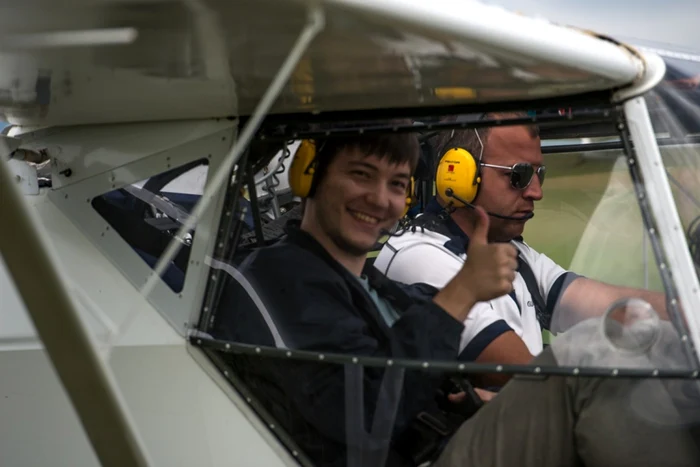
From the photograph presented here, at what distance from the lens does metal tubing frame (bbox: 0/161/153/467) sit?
1678 mm

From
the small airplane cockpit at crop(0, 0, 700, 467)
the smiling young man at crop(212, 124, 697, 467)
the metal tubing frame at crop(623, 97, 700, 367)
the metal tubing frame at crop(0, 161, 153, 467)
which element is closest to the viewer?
the metal tubing frame at crop(0, 161, 153, 467)

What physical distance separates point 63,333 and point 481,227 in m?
1.14

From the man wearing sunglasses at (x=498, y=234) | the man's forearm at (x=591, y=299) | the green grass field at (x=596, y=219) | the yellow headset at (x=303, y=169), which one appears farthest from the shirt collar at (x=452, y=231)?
the yellow headset at (x=303, y=169)

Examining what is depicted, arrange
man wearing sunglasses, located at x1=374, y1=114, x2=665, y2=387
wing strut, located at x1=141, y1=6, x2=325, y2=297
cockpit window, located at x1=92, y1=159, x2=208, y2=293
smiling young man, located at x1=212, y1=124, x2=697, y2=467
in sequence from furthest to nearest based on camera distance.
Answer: cockpit window, located at x1=92, y1=159, x2=208, y2=293, man wearing sunglasses, located at x1=374, y1=114, x2=665, y2=387, smiling young man, located at x1=212, y1=124, x2=697, y2=467, wing strut, located at x1=141, y1=6, x2=325, y2=297

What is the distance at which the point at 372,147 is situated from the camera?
7.92 feet

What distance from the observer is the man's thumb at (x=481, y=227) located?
90.6 inches

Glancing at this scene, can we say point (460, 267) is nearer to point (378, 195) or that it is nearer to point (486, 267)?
point (486, 267)

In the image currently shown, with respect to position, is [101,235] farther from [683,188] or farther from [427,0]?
[683,188]

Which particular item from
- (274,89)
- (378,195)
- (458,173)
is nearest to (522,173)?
(458,173)

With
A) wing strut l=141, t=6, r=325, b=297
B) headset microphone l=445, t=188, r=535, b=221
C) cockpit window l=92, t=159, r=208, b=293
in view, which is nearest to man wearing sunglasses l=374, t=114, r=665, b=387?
headset microphone l=445, t=188, r=535, b=221

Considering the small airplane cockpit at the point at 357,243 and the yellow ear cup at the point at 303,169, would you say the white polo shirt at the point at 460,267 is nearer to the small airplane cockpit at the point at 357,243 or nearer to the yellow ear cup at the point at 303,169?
the small airplane cockpit at the point at 357,243

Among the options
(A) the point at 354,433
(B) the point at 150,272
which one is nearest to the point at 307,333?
(A) the point at 354,433

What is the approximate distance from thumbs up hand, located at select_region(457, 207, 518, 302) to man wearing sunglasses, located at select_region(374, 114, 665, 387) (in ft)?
0.06

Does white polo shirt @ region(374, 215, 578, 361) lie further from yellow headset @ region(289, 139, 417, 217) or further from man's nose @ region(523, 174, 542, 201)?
yellow headset @ region(289, 139, 417, 217)
